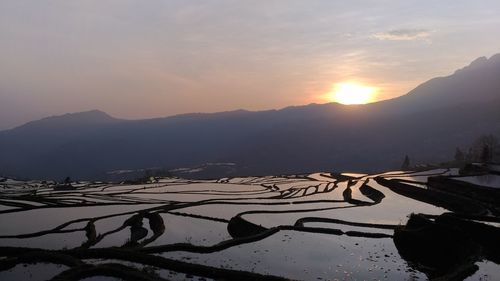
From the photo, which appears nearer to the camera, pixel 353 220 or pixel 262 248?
pixel 262 248

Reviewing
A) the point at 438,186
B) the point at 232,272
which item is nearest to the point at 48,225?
the point at 232,272

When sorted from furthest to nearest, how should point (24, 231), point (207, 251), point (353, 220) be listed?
point (353, 220)
point (24, 231)
point (207, 251)

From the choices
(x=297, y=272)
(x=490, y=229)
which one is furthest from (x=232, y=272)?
(x=490, y=229)

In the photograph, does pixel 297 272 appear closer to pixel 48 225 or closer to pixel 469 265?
pixel 469 265

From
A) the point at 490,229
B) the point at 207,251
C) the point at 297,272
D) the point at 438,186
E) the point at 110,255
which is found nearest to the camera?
the point at 297,272

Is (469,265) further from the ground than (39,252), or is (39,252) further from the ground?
(39,252)

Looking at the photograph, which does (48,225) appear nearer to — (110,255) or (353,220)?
(110,255)
